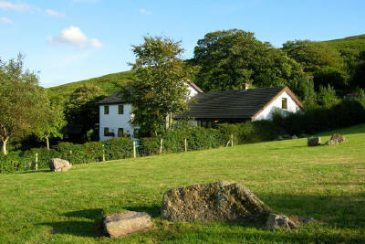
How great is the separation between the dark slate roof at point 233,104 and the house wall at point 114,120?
811 cm

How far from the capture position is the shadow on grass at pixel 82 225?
8.17 meters

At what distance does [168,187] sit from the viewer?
1209 cm

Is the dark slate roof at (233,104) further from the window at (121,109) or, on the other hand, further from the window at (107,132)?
the window at (107,132)

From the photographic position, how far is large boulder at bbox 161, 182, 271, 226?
8281mm

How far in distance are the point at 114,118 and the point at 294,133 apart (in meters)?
23.1

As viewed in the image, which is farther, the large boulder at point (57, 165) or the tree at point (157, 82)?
the tree at point (157, 82)

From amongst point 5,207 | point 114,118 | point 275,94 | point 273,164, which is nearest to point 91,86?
point 114,118

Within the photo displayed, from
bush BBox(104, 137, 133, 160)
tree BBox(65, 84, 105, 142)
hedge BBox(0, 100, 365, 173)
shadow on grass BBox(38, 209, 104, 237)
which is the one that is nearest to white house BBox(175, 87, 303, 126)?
hedge BBox(0, 100, 365, 173)

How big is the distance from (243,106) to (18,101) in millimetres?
21769

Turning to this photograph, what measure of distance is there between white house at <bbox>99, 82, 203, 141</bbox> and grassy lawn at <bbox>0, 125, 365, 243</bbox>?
36.6 meters

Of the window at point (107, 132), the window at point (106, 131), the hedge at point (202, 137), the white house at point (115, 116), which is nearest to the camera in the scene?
the hedge at point (202, 137)

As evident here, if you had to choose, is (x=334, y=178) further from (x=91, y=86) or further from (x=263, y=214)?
(x=91, y=86)

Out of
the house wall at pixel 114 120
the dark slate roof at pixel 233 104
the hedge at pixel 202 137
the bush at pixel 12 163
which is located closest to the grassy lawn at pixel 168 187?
the bush at pixel 12 163

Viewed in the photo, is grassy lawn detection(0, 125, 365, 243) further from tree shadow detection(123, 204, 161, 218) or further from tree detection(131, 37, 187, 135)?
tree detection(131, 37, 187, 135)
